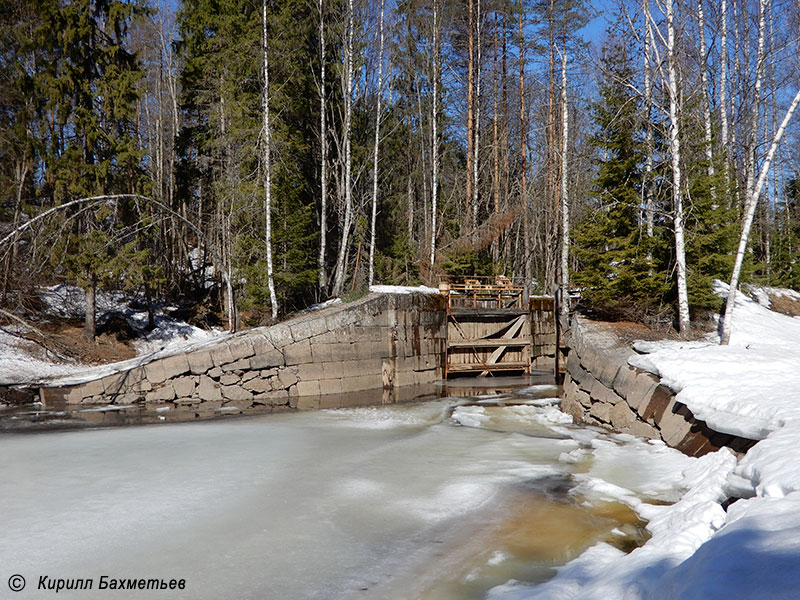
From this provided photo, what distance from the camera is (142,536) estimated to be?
13.9ft

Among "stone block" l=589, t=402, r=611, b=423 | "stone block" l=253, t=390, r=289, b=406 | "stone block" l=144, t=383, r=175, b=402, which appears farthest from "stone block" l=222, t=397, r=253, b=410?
"stone block" l=589, t=402, r=611, b=423

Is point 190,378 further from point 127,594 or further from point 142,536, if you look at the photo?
point 127,594

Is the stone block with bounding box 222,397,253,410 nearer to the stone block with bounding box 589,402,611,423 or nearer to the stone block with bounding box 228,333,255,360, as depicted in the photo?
the stone block with bounding box 228,333,255,360

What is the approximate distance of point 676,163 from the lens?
10.1 metres

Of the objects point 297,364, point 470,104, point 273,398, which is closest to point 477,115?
point 470,104

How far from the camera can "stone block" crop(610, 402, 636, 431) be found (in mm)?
8396

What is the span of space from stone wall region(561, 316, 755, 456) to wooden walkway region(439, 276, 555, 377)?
434 cm

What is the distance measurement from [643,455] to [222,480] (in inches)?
205

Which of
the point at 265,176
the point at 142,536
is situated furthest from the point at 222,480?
the point at 265,176

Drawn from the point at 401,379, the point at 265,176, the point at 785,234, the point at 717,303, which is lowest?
the point at 401,379

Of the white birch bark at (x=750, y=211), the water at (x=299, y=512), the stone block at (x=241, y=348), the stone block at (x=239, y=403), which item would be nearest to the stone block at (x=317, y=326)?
the stone block at (x=241, y=348)

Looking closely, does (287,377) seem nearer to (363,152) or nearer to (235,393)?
(235,393)

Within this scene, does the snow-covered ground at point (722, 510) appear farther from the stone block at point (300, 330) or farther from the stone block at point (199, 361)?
→ the stone block at point (199, 361)

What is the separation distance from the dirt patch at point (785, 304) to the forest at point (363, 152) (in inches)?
41.5
